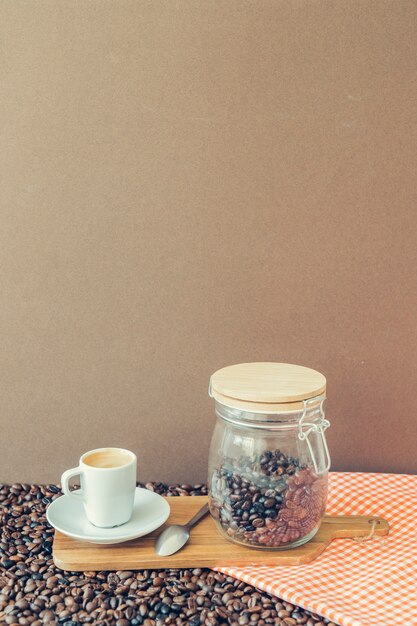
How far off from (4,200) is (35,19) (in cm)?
34

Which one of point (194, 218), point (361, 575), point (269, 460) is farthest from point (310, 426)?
point (194, 218)

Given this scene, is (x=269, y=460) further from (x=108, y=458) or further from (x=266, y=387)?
(x=108, y=458)

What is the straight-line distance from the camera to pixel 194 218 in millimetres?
1202

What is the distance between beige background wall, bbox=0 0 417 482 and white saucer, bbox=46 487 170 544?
0.55 feet

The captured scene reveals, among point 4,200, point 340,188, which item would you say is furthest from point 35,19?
point 340,188

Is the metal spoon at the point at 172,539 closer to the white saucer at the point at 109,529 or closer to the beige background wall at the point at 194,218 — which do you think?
the white saucer at the point at 109,529

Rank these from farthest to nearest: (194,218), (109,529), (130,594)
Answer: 1. (194,218)
2. (109,529)
3. (130,594)

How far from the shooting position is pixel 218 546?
3.31ft

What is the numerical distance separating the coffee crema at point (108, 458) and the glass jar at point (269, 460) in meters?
0.16

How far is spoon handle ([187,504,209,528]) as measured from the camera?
3.51 feet

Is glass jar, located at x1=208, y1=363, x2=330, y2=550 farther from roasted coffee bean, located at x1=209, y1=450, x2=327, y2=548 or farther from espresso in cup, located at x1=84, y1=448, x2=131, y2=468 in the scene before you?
espresso in cup, located at x1=84, y1=448, x2=131, y2=468

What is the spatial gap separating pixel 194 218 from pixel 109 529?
586 millimetres

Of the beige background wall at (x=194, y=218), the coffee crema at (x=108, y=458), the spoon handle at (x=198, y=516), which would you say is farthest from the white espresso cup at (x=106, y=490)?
the beige background wall at (x=194, y=218)

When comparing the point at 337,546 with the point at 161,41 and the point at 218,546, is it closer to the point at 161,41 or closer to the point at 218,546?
the point at 218,546
